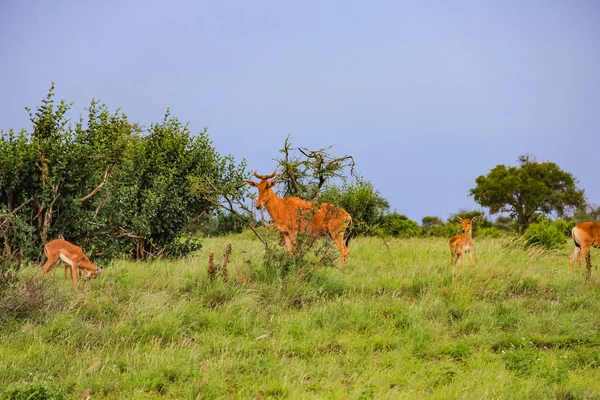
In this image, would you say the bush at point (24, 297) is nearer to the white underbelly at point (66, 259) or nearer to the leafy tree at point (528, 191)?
the white underbelly at point (66, 259)

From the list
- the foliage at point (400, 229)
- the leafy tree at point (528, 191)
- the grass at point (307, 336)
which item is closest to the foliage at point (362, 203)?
the foliage at point (400, 229)

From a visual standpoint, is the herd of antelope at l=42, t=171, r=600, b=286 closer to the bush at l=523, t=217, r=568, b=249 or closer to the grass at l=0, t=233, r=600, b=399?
the grass at l=0, t=233, r=600, b=399

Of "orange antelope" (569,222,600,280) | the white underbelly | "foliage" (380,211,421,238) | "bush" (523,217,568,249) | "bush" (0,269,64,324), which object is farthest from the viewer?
"foliage" (380,211,421,238)

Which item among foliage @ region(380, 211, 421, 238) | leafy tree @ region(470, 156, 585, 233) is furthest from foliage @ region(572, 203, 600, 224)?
foliage @ region(380, 211, 421, 238)

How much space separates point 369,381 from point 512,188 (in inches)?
1643

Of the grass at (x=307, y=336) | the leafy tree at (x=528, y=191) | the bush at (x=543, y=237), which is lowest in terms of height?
the grass at (x=307, y=336)

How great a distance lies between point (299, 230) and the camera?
39.9 feet

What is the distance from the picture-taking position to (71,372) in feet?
24.3

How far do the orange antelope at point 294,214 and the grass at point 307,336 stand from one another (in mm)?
1116

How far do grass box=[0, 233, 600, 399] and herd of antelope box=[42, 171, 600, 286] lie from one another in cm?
44

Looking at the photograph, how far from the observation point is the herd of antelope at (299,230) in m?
11.1

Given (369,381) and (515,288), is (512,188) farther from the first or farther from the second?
(369,381)

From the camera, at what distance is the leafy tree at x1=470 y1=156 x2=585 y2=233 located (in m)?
46.2

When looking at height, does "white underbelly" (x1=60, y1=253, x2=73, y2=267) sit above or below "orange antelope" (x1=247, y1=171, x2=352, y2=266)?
below
